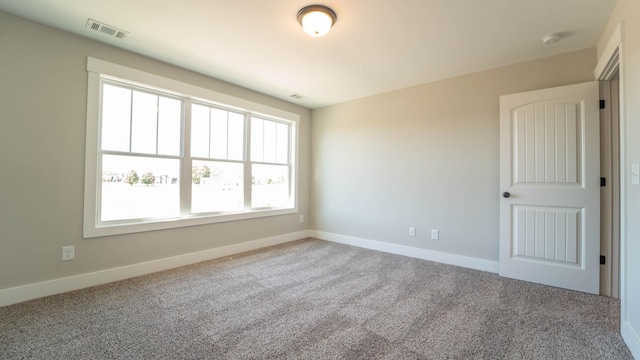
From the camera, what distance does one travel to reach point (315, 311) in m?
2.20

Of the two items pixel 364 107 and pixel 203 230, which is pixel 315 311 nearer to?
pixel 203 230

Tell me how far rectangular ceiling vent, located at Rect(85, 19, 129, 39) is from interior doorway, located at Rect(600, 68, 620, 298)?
4.70m

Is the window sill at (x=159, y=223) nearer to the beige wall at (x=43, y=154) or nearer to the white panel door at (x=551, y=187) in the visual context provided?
the beige wall at (x=43, y=154)

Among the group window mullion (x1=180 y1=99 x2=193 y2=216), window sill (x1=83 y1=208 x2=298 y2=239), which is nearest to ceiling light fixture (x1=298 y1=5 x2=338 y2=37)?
window mullion (x1=180 y1=99 x2=193 y2=216)

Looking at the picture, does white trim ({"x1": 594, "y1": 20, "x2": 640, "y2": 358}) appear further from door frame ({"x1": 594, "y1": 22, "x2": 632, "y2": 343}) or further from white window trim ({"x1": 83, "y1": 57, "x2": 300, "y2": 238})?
white window trim ({"x1": 83, "y1": 57, "x2": 300, "y2": 238})

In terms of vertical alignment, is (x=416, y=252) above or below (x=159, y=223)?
below

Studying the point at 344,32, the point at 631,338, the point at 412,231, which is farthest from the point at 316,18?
the point at 631,338

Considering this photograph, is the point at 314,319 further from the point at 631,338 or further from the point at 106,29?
the point at 106,29

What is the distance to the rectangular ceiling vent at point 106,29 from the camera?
2.40m

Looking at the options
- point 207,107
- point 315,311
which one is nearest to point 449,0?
point 315,311

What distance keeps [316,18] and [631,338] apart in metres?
3.14

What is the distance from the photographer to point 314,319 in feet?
6.78

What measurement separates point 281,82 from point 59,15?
2268 mm

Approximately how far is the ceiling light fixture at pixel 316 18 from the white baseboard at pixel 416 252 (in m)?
3.06
